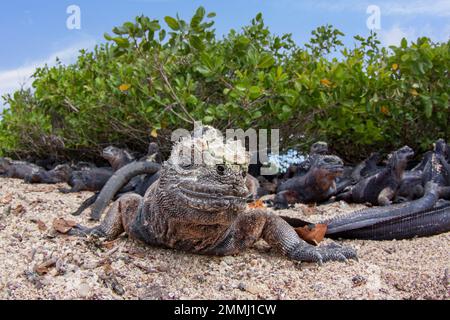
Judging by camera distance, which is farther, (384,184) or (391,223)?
(384,184)

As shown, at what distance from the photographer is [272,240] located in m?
3.65

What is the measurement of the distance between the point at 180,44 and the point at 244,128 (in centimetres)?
156

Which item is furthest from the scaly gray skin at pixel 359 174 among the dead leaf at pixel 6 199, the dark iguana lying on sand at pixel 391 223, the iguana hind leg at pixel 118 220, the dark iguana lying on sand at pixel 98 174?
the dead leaf at pixel 6 199

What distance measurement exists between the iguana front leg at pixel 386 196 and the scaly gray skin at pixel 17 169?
5949 millimetres

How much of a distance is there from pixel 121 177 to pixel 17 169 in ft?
13.8

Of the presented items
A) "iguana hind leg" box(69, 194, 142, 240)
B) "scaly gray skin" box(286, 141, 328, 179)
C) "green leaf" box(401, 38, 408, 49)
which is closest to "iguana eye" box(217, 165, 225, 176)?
"iguana hind leg" box(69, 194, 142, 240)

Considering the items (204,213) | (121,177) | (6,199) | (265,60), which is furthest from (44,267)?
(265,60)

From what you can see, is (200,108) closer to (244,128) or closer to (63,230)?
(244,128)

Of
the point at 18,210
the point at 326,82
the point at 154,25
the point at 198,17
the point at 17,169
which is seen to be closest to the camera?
the point at 18,210

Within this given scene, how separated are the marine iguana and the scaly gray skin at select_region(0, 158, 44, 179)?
5628 millimetres

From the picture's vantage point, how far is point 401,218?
4.35 m

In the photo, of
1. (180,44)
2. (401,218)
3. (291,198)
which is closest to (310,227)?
(401,218)

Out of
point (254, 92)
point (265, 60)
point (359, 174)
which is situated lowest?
point (359, 174)

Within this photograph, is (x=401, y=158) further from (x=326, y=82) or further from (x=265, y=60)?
(x=265, y=60)
